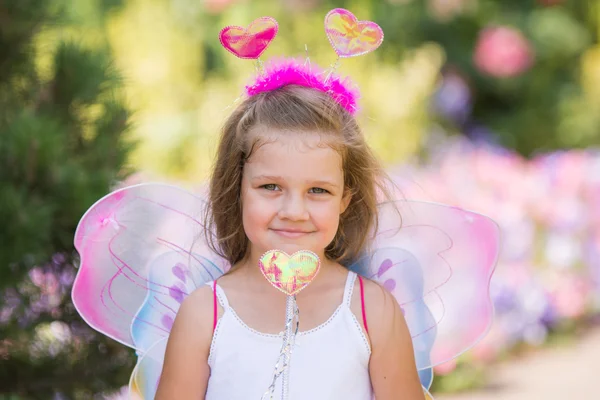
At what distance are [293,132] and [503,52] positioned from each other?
7038 mm

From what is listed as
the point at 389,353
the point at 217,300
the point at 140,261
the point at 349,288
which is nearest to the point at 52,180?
the point at 140,261

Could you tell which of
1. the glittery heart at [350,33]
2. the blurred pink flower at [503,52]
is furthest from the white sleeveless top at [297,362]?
the blurred pink flower at [503,52]

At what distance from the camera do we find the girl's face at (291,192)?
1869mm

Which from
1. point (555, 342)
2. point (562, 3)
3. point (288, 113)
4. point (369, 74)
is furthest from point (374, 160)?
point (562, 3)

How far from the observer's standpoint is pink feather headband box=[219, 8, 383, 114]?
1989 millimetres

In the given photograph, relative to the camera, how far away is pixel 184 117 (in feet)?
20.7

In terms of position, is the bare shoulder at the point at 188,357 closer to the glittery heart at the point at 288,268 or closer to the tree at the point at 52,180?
the glittery heart at the point at 288,268

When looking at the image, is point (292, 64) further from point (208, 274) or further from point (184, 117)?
point (184, 117)

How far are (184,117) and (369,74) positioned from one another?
1399mm

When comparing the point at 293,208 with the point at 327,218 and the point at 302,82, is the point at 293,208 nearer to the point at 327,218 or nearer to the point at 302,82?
the point at 327,218

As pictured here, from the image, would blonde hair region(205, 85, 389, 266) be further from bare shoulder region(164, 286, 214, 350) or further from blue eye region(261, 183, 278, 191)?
bare shoulder region(164, 286, 214, 350)

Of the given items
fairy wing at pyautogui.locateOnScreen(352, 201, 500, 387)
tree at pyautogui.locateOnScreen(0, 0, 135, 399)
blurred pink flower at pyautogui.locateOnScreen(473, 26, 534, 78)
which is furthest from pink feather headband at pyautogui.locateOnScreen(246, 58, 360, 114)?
blurred pink flower at pyautogui.locateOnScreen(473, 26, 534, 78)

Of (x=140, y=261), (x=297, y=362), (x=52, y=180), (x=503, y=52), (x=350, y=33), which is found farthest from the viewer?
(x=503, y=52)

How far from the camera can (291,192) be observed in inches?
73.6
